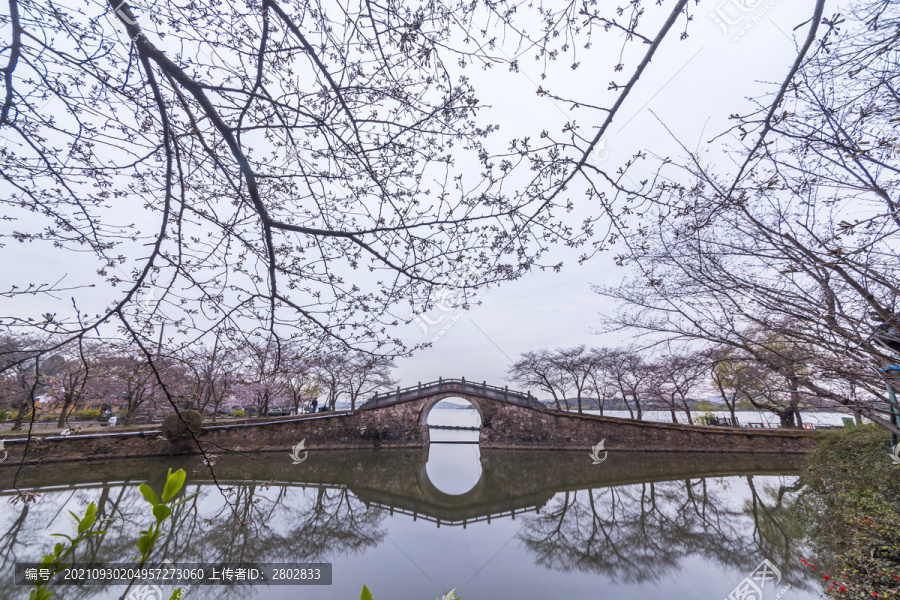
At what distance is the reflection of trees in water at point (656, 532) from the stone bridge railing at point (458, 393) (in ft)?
28.4

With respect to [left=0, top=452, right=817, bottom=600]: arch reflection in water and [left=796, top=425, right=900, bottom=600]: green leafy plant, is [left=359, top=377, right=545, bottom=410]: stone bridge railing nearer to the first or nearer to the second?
[left=0, top=452, right=817, bottom=600]: arch reflection in water

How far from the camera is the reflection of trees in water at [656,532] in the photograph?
5934 millimetres

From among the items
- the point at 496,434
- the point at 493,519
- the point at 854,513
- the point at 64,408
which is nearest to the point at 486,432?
the point at 496,434

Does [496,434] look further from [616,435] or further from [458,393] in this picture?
[616,435]

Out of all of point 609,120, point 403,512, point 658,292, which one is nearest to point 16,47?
point 609,120

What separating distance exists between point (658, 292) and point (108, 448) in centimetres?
1862

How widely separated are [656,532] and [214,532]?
873 cm

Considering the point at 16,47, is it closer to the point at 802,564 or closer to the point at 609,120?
the point at 609,120

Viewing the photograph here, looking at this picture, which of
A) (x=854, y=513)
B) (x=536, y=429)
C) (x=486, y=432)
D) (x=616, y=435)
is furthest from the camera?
(x=486, y=432)

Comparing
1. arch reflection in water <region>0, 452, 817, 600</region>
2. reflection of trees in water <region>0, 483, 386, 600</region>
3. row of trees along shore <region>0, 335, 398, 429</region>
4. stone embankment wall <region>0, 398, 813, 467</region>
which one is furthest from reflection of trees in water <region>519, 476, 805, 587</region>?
stone embankment wall <region>0, 398, 813, 467</region>

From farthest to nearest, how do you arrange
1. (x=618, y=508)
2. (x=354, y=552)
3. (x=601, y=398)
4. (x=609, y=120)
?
(x=601, y=398)
(x=618, y=508)
(x=354, y=552)
(x=609, y=120)

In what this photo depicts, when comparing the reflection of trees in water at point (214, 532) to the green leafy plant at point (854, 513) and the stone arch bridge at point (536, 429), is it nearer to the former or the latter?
the green leafy plant at point (854, 513)

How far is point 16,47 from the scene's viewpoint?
2100mm

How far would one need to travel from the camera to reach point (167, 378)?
397 inches
